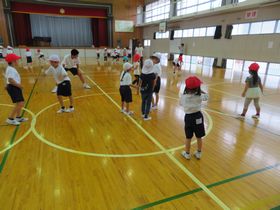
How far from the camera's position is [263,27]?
507 inches

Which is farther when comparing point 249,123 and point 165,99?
point 165,99

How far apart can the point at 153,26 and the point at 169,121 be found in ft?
74.0

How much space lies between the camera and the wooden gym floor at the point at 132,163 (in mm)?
2369

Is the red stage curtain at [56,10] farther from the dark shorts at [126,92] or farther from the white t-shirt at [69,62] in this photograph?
the dark shorts at [126,92]

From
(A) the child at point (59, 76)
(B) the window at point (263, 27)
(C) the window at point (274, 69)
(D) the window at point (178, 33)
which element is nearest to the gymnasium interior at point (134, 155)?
(A) the child at point (59, 76)

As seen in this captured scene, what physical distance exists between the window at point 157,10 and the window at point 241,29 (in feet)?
28.7

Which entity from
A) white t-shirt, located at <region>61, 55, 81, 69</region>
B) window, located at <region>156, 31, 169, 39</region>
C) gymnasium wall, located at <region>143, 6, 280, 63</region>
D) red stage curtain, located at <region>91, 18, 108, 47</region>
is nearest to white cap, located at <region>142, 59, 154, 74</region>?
white t-shirt, located at <region>61, 55, 81, 69</region>

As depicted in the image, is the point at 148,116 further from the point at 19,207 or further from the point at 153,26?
the point at 153,26

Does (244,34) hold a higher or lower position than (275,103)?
higher

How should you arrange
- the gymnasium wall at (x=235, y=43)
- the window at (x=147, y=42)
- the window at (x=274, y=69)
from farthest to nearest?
the window at (x=147, y=42)
the window at (x=274, y=69)
the gymnasium wall at (x=235, y=43)

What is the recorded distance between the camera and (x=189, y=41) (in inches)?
757

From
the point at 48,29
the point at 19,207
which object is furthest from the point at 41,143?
the point at 48,29

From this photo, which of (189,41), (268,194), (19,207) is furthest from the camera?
(189,41)

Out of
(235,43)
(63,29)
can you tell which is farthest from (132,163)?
(63,29)
